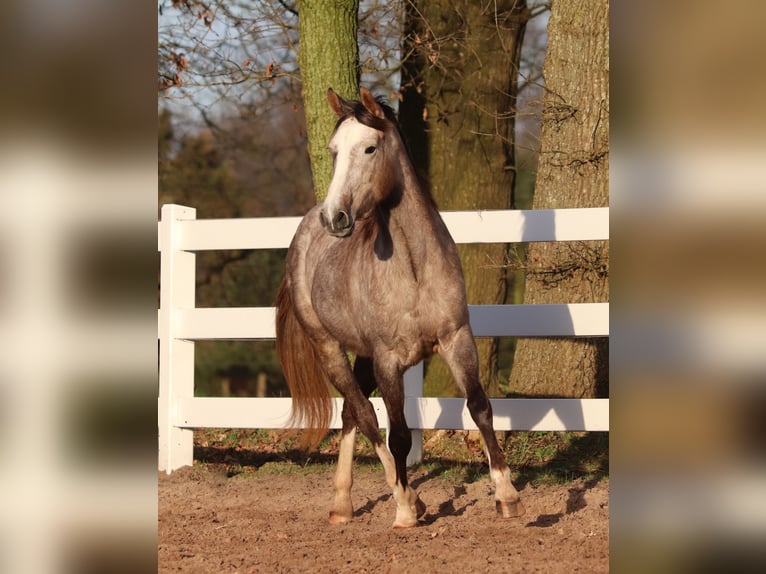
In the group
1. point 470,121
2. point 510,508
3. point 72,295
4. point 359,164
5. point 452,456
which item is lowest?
point 452,456

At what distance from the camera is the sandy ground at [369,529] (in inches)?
147

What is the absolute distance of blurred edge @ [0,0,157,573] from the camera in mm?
1065

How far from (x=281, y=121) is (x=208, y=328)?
16.0 m

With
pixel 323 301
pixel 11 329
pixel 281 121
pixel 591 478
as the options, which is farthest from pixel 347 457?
pixel 281 121

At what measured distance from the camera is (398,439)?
458 centimetres

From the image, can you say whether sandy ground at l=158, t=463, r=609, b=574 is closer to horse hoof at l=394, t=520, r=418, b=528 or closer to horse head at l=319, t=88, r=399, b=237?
horse hoof at l=394, t=520, r=418, b=528

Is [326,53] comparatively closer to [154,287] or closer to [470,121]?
[470,121]

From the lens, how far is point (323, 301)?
5.22 meters

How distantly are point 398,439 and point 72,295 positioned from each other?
3.62 meters

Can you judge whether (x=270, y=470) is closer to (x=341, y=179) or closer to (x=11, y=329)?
(x=341, y=179)

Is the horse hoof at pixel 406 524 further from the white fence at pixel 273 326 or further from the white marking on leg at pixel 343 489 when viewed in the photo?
the white fence at pixel 273 326

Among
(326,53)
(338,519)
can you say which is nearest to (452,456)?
(338,519)

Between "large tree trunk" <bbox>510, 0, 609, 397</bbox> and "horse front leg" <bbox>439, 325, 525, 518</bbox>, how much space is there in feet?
8.51

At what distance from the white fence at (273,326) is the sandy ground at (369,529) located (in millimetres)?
494
